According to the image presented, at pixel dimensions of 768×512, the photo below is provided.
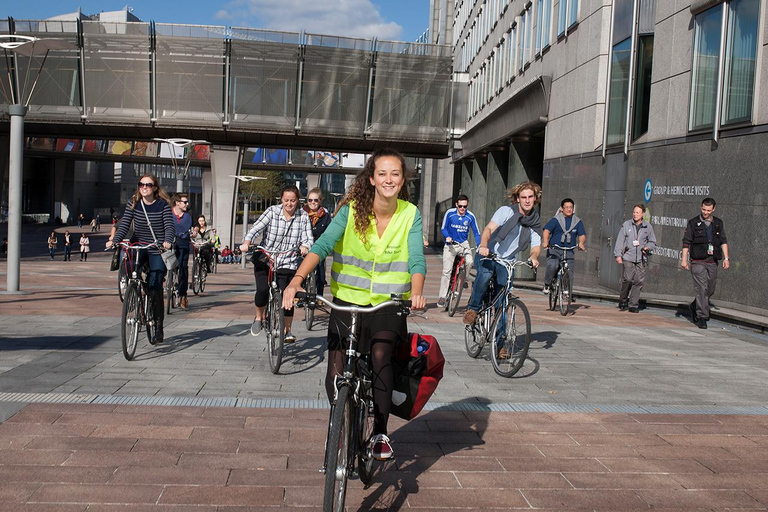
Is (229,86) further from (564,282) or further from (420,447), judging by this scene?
(420,447)

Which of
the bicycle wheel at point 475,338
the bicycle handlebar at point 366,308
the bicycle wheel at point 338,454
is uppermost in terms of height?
the bicycle handlebar at point 366,308

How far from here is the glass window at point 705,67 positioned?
560 inches

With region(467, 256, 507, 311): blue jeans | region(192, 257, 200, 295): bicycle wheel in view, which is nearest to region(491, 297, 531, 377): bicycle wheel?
region(467, 256, 507, 311): blue jeans

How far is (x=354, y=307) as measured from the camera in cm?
387

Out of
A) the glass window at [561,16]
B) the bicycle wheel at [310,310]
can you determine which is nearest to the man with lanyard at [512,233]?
the bicycle wheel at [310,310]

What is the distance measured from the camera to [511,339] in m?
7.78

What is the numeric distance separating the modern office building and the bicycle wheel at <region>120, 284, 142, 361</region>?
28.9 ft

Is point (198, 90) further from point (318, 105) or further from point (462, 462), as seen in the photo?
point (462, 462)

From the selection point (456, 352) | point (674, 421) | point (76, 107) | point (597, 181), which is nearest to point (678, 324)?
point (456, 352)

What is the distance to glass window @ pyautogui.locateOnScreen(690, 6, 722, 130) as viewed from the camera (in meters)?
14.2

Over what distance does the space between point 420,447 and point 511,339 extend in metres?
2.79

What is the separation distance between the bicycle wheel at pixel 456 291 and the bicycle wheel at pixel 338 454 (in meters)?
9.22

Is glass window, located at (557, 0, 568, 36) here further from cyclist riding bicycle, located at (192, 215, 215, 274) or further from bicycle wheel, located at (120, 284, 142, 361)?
bicycle wheel, located at (120, 284, 142, 361)

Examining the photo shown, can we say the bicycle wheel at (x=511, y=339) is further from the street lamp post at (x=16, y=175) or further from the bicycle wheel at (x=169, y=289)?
the street lamp post at (x=16, y=175)
